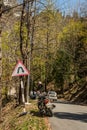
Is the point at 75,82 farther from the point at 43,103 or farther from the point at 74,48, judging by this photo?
the point at 43,103

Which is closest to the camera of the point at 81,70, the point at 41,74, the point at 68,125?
the point at 68,125

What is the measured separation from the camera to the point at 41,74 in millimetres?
75688

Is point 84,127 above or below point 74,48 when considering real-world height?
below

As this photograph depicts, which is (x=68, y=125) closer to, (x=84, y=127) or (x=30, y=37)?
(x=84, y=127)

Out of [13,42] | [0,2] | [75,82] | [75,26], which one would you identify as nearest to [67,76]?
[75,82]

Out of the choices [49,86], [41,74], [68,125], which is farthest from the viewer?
[49,86]

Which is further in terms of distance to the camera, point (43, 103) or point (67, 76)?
point (67, 76)

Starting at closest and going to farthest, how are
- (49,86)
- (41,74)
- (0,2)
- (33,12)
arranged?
(0,2), (33,12), (41,74), (49,86)

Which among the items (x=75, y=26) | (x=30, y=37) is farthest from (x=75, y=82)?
(x=30, y=37)

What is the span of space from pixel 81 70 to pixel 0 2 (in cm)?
5132

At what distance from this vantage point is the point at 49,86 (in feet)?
265

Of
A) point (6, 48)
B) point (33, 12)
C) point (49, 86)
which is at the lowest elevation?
point (49, 86)

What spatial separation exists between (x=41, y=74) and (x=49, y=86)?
6130 mm

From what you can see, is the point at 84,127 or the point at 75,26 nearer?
the point at 84,127
